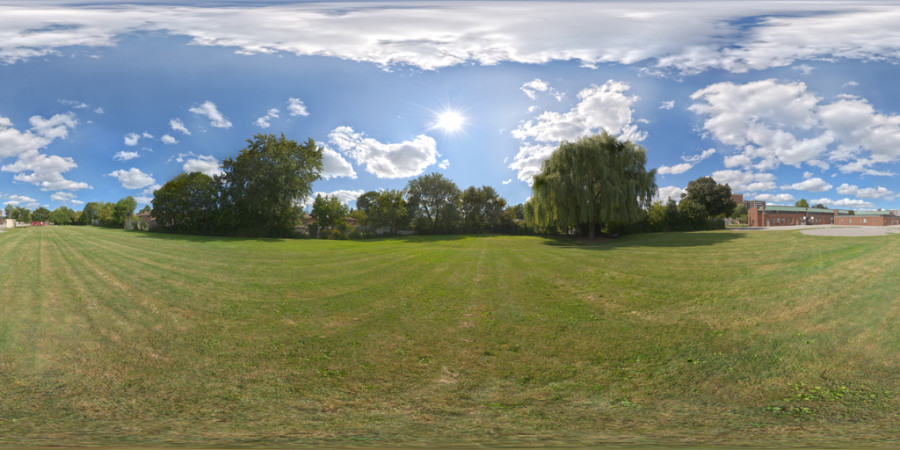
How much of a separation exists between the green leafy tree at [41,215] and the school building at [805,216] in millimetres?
165984

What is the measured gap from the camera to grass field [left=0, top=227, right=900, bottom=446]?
10.1 ft

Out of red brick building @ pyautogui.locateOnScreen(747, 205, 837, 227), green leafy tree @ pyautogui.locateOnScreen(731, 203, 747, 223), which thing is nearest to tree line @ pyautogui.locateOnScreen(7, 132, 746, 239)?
red brick building @ pyautogui.locateOnScreen(747, 205, 837, 227)

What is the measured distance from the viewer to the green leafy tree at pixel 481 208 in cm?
4731

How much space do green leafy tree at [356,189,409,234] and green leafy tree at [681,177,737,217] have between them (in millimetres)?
35133

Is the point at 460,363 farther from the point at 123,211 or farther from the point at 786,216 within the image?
the point at 786,216

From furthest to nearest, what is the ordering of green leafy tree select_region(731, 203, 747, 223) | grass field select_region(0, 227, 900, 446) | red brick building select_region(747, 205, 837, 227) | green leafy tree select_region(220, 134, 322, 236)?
1. green leafy tree select_region(731, 203, 747, 223)
2. red brick building select_region(747, 205, 837, 227)
3. green leafy tree select_region(220, 134, 322, 236)
4. grass field select_region(0, 227, 900, 446)

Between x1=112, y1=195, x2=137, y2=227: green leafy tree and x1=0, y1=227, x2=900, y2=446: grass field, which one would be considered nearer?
x1=0, y1=227, x2=900, y2=446: grass field

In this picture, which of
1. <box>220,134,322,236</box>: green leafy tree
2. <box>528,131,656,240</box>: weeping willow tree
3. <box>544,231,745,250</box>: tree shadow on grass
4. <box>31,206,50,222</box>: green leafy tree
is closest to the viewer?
<box>544,231,745,250</box>: tree shadow on grass

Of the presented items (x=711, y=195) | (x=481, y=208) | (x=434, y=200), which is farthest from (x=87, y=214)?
(x=711, y=195)

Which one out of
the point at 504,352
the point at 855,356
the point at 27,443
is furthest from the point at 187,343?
the point at 855,356

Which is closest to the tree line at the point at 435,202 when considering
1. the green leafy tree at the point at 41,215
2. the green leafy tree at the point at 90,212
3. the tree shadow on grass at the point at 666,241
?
the tree shadow on grass at the point at 666,241

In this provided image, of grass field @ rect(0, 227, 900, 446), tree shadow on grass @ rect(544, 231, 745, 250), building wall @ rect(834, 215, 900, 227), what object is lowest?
grass field @ rect(0, 227, 900, 446)

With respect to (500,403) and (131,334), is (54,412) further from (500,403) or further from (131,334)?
(500,403)

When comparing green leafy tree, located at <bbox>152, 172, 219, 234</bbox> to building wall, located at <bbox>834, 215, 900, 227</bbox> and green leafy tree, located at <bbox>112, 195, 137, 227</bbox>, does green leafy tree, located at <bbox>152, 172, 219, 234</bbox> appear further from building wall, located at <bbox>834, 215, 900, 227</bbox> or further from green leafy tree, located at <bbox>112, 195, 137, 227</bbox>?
building wall, located at <bbox>834, 215, 900, 227</bbox>
